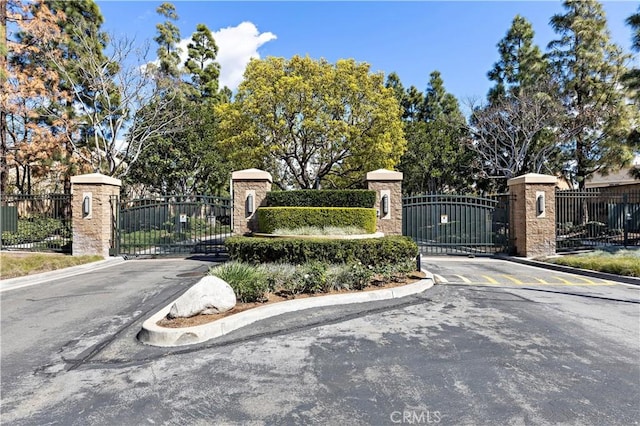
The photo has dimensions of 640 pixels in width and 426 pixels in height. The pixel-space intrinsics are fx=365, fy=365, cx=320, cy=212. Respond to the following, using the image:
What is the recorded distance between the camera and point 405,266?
857 cm

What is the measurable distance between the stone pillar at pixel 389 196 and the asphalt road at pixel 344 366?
234 inches

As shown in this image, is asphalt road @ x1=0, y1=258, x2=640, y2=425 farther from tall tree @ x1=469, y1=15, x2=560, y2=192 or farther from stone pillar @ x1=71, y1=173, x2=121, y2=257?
tall tree @ x1=469, y1=15, x2=560, y2=192

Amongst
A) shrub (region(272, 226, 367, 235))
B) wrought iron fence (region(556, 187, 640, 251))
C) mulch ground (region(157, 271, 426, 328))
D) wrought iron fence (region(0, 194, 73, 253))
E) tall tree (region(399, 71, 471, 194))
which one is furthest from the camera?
tall tree (region(399, 71, 471, 194))

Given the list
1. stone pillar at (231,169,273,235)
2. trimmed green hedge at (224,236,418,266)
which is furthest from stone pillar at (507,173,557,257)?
stone pillar at (231,169,273,235)

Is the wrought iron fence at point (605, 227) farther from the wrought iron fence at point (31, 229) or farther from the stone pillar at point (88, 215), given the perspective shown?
the wrought iron fence at point (31, 229)

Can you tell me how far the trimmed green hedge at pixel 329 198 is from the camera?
12117 millimetres

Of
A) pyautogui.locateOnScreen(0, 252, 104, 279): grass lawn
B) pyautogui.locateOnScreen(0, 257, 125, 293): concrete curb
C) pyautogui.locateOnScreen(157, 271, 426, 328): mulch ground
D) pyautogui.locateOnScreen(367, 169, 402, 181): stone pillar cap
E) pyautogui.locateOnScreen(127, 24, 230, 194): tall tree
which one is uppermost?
pyautogui.locateOnScreen(127, 24, 230, 194): tall tree

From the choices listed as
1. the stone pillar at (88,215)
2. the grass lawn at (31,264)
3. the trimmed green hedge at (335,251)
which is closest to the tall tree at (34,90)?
the stone pillar at (88,215)

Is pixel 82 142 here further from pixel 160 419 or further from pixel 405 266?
pixel 160 419

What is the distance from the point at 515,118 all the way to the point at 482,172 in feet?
15.9

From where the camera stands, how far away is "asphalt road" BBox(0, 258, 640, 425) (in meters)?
3.19

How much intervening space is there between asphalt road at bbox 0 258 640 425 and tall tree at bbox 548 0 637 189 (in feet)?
61.1

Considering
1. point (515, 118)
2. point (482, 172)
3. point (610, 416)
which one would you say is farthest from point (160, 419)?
point (482, 172)

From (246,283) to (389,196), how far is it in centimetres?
777
